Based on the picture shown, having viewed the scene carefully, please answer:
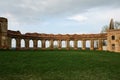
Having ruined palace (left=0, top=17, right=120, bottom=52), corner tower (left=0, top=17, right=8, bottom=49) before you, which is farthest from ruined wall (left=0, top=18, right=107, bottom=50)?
corner tower (left=0, top=17, right=8, bottom=49)

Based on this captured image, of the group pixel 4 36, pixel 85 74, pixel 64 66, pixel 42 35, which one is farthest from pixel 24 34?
pixel 85 74

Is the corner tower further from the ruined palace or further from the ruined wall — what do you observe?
the ruined wall

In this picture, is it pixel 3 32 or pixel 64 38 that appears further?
pixel 64 38

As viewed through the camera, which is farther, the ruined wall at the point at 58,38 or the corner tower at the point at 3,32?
the ruined wall at the point at 58,38

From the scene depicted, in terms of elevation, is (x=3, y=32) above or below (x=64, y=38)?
above

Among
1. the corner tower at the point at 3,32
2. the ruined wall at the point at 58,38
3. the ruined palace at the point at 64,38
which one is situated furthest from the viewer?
the ruined wall at the point at 58,38

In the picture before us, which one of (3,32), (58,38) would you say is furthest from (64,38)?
(3,32)

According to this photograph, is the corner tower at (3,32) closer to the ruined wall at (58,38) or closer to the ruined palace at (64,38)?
the ruined palace at (64,38)

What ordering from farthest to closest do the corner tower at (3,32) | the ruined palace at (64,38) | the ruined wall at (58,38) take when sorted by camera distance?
the ruined wall at (58,38) → the ruined palace at (64,38) → the corner tower at (3,32)

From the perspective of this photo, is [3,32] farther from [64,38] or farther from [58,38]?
[64,38]

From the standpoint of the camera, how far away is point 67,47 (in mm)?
56781

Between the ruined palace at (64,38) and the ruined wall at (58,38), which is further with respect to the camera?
the ruined wall at (58,38)

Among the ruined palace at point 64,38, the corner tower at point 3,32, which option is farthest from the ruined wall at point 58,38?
the corner tower at point 3,32

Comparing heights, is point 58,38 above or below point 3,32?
below
